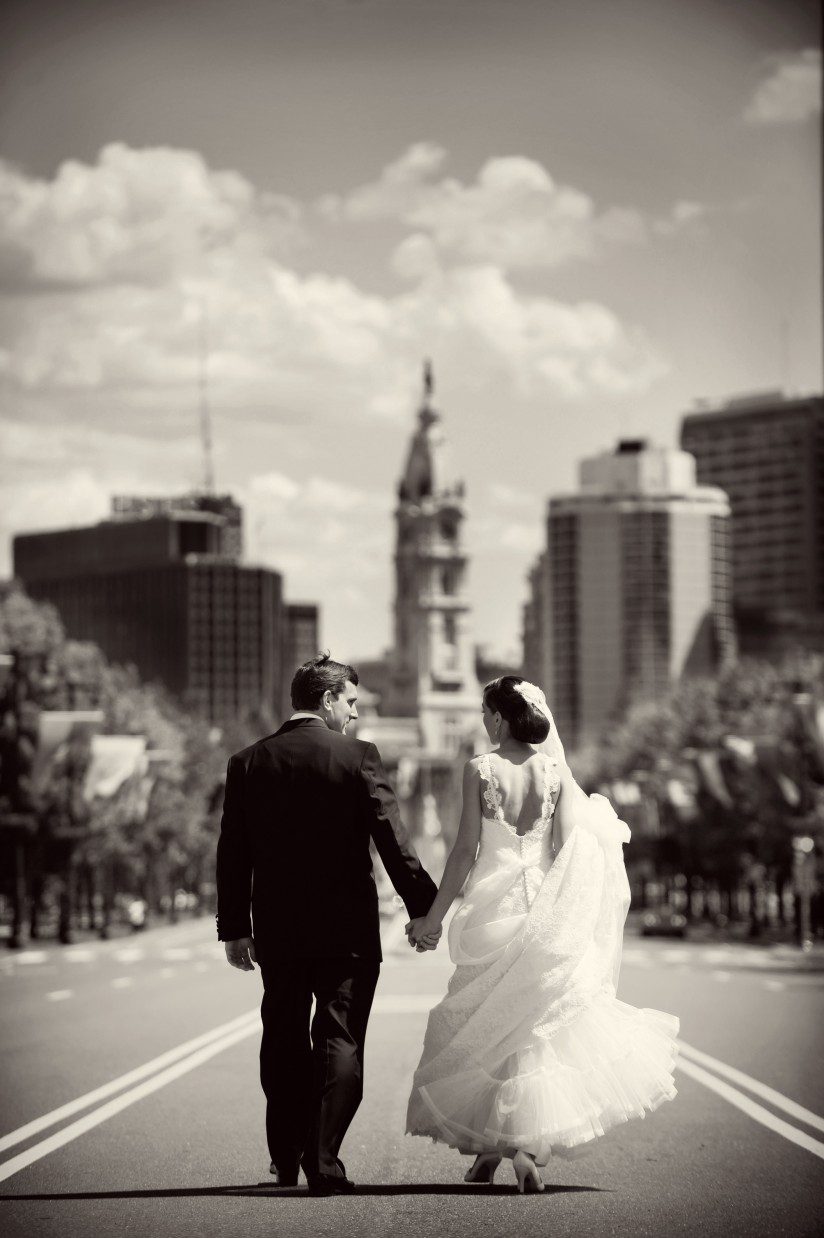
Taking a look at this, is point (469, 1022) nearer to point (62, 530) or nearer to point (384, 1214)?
point (384, 1214)

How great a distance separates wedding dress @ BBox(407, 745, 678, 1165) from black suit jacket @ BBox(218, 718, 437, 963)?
17.1 inches

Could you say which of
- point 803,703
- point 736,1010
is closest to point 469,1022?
point 736,1010

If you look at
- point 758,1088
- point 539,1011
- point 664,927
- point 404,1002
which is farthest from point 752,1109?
point 664,927

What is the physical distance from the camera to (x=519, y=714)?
1063cm

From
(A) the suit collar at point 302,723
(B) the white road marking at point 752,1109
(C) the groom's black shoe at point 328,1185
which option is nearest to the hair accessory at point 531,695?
(A) the suit collar at point 302,723

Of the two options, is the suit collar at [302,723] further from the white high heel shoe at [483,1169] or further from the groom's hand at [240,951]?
the white high heel shoe at [483,1169]

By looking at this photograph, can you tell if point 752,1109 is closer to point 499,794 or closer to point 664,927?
point 499,794

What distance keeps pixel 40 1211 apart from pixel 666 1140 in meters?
4.38

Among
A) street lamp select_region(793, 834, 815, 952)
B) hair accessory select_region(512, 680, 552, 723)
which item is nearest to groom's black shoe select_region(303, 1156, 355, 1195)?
hair accessory select_region(512, 680, 552, 723)

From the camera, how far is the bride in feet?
32.8

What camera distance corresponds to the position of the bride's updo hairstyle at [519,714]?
1062cm

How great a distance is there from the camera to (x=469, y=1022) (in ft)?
33.5

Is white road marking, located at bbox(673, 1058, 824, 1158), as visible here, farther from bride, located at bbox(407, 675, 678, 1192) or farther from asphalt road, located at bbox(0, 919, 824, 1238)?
bride, located at bbox(407, 675, 678, 1192)

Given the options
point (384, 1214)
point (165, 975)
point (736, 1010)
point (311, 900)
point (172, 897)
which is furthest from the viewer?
point (172, 897)
